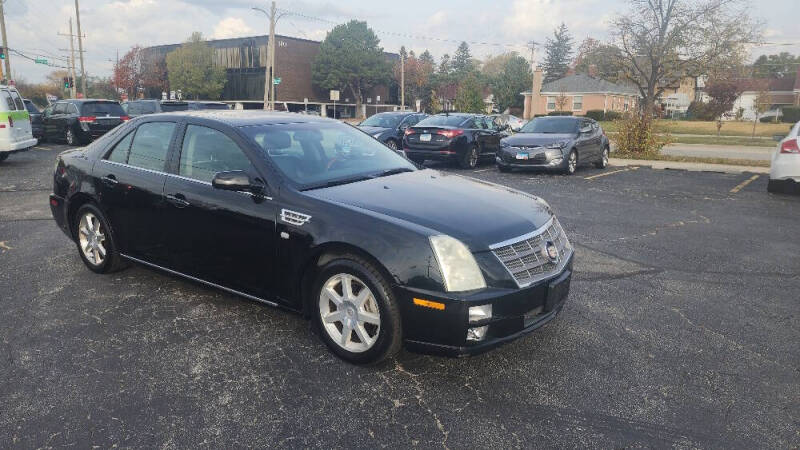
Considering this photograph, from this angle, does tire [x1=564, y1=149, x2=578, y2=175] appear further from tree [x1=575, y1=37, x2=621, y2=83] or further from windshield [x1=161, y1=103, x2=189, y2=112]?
tree [x1=575, y1=37, x2=621, y2=83]

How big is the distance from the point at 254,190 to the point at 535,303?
2.03 metres

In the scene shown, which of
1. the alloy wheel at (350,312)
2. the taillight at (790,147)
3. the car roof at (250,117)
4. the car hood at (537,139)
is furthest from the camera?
the car hood at (537,139)

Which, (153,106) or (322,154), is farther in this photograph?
(153,106)

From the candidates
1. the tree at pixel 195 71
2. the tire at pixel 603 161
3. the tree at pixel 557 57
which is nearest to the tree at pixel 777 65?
the tree at pixel 557 57

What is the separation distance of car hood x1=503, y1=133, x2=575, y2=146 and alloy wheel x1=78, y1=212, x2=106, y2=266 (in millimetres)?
10588

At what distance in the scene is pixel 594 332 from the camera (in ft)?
13.4

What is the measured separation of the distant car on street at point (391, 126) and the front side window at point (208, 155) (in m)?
11.9

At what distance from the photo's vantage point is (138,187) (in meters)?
4.58

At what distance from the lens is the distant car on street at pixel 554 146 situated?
44.2ft

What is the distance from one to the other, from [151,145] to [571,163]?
11242mm

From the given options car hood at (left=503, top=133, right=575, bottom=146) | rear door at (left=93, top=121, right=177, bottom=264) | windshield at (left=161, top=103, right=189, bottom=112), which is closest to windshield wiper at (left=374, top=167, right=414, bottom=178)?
rear door at (left=93, top=121, right=177, bottom=264)

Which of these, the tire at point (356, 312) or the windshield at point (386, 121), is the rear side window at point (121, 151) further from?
the windshield at point (386, 121)

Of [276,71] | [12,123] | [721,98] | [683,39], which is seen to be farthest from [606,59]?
[276,71]

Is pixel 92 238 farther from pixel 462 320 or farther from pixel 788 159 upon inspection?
pixel 788 159
